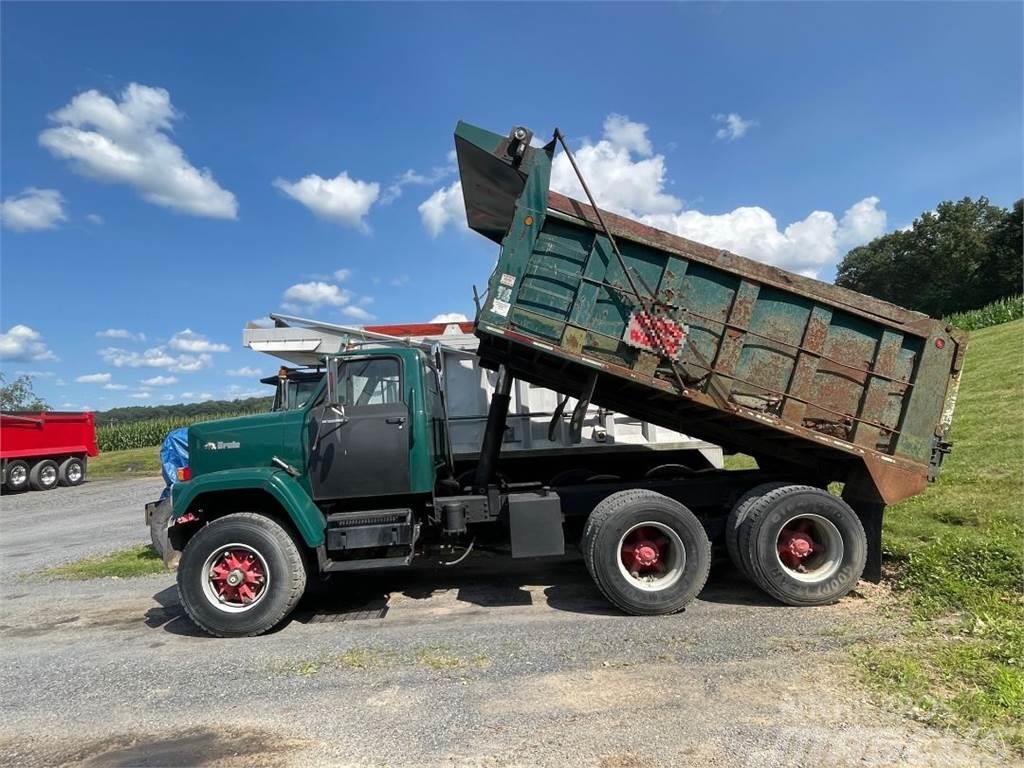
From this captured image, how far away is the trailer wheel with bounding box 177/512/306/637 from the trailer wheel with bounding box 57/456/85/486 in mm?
19539

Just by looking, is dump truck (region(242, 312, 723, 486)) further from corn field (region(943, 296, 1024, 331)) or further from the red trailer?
corn field (region(943, 296, 1024, 331))

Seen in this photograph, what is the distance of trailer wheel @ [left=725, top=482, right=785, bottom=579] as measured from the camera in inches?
209

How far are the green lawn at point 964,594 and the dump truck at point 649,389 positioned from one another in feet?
2.08

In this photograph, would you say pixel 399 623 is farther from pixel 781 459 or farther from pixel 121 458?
pixel 121 458

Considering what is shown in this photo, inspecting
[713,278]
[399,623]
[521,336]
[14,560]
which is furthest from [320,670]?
[14,560]

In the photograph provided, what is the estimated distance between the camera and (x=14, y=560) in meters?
9.04

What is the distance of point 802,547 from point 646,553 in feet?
4.35

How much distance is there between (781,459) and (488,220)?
3700mm

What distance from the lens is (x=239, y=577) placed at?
5.01m

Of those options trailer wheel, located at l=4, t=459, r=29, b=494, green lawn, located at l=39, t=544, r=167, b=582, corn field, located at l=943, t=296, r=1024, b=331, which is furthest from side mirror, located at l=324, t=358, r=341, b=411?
corn field, located at l=943, t=296, r=1024, b=331

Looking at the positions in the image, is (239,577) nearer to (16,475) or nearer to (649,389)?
(649,389)

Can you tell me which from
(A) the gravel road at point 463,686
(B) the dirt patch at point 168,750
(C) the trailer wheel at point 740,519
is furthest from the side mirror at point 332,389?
(C) the trailer wheel at point 740,519

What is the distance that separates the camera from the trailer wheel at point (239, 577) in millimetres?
4949

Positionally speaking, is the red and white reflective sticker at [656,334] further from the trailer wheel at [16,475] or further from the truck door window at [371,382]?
the trailer wheel at [16,475]
